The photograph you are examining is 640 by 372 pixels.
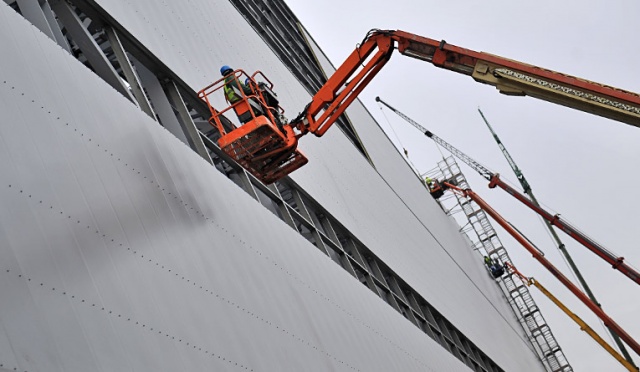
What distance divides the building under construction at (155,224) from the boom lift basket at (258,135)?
0.42m

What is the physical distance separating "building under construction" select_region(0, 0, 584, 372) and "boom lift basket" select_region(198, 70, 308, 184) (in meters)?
0.42

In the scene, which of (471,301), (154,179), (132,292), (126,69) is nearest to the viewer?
(132,292)

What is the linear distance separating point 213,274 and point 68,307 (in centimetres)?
296

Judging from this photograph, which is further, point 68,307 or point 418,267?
point 418,267

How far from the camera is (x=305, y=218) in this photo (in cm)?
1510

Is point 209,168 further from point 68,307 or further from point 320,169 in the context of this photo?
point 320,169

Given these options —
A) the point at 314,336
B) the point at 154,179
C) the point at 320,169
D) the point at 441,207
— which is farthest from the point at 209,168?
the point at 441,207

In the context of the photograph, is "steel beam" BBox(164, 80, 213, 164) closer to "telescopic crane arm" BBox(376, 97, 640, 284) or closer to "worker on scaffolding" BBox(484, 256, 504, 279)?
"telescopic crane arm" BBox(376, 97, 640, 284)

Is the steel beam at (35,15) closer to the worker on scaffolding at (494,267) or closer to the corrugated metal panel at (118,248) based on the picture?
the corrugated metal panel at (118,248)

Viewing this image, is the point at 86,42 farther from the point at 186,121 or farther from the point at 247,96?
A: the point at 247,96

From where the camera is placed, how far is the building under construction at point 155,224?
633 centimetres

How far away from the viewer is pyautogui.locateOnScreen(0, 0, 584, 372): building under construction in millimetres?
6328

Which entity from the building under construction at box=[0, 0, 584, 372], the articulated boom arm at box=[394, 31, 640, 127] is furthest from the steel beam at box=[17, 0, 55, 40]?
the articulated boom arm at box=[394, 31, 640, 127]

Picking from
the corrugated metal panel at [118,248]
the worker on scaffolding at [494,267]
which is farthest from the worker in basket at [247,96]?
the worker on scaffolding at [494,267]
